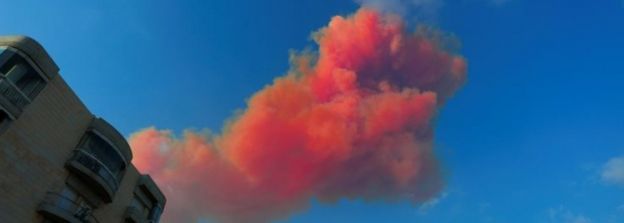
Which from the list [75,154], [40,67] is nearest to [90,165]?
[75,154]

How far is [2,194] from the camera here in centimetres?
2048

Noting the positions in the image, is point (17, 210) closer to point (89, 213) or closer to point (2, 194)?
point (2, 194)

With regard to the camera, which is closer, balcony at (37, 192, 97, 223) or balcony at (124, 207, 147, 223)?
balcony at (37, 192, 97, 223)

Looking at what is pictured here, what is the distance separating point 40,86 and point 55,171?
4885 millimetres

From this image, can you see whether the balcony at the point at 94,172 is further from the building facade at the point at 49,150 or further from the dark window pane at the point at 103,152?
the dark window pane at the point at 103,152

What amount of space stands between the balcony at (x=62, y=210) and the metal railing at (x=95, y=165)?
2031mm

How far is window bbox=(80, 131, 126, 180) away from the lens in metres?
26.8

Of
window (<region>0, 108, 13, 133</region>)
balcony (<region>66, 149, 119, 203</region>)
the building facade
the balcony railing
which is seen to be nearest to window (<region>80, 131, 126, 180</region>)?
the building facade

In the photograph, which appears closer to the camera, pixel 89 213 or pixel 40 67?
pixel 40 67

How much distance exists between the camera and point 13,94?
68.5 ft

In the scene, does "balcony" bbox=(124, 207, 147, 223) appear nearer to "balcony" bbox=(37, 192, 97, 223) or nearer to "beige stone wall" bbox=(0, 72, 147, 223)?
"beige stone wall" bbox=(0, 72, 147, 223)

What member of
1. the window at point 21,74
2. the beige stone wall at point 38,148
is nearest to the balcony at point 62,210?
the beige stone wall at point 38,148

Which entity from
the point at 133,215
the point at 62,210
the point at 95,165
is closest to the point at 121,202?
the point at 133,215

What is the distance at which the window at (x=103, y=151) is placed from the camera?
87.9 feet
